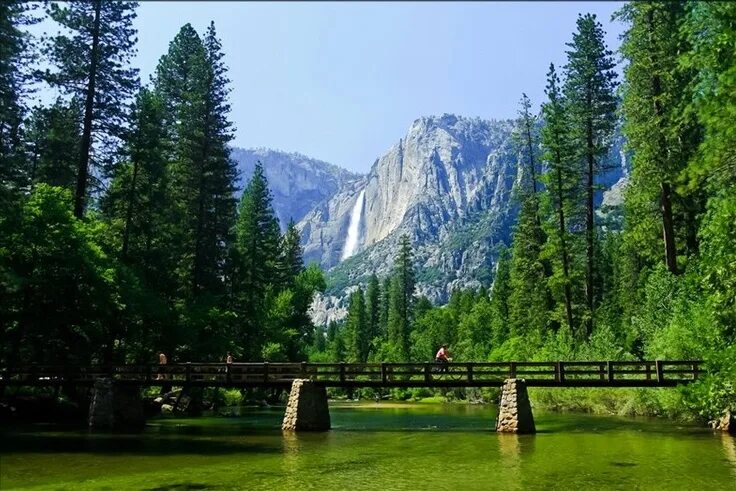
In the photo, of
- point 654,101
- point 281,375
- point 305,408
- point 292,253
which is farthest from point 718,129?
point 292,253

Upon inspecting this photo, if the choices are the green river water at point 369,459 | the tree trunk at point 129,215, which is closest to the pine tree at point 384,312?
the tree trunk at point 129,215

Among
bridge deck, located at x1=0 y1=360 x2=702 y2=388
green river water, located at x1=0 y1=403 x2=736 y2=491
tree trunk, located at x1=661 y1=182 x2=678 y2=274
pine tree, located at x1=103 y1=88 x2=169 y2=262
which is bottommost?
green river water, located at x1=0 y1=403 x2=736 y2=491

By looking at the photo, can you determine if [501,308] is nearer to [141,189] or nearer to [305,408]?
[141,189]

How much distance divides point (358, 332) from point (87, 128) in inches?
2875

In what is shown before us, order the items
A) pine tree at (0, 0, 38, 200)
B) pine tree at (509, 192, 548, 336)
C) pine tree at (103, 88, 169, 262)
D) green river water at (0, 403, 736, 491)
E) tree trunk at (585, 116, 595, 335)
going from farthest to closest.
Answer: pine tree at (509, 192, 548, 336) < tree trunk at (585, 116, 595, 335) < pine tree at (103, 88, 169, 262) < pine tree at (0, 0, 38, 200) < green river water at (0, 403, 736, 491)

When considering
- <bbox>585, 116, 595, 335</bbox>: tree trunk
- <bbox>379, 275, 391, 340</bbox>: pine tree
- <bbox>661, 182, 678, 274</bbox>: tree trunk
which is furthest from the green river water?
<bbox>379, 275, 391, 340</bbox>: pine tree

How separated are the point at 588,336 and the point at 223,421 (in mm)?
21970

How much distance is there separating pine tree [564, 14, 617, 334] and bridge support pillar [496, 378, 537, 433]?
14656 millimetres

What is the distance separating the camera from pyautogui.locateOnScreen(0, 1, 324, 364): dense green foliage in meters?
26.1

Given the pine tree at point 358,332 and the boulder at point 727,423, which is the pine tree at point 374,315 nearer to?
the pine tree at point 358,332

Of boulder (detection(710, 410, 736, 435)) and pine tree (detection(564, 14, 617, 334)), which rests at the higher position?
pine tree (detection(564, 14, 617, 334))

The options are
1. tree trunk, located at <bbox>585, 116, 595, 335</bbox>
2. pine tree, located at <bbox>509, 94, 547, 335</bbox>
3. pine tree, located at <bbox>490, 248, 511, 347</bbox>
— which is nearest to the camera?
tree trunk, located at <bbox>585, 116, 595, 335</bbox>

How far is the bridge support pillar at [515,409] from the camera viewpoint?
24.4m

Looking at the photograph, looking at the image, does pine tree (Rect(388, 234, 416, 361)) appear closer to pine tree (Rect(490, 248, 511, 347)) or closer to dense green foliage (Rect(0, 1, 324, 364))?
pine tree (Rect(490, 248, 511, 347))
